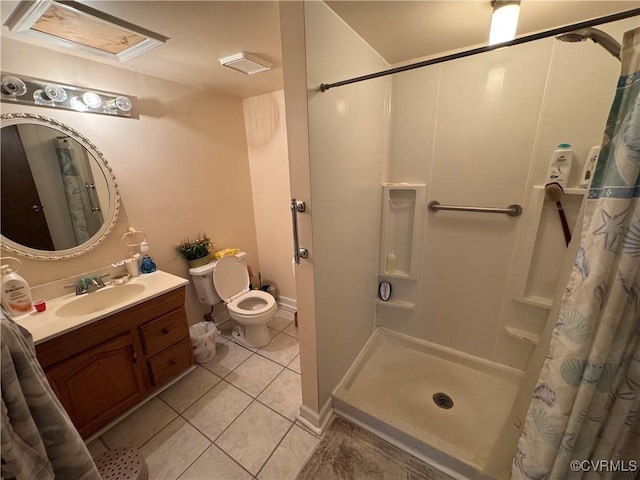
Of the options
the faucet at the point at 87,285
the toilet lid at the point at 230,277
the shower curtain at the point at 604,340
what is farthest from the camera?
the toilet lid at the point at 230,277

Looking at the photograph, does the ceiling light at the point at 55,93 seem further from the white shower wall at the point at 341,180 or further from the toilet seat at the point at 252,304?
the toilet seat at the point at 252,304

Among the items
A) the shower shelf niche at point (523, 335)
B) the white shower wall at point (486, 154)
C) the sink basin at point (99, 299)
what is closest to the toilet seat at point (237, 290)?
the sink basin at point (99, 299)

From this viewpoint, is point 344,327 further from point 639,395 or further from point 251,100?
point 251,100

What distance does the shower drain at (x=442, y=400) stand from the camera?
1.62 metres

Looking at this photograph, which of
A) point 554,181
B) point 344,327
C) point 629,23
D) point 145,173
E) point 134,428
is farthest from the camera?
point 145,173

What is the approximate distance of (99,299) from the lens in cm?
163

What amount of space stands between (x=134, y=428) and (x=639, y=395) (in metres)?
2.35

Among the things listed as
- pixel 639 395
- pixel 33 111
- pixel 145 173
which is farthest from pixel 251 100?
pixel 639 395

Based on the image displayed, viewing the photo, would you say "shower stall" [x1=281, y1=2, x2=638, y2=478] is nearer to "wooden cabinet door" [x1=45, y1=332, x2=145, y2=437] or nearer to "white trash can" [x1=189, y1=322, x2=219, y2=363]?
"white trash can" [x1=189, y1=322, x2=219, y2=363]

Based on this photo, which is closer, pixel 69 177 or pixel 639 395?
pixel 639 395

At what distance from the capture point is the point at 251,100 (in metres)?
2.40

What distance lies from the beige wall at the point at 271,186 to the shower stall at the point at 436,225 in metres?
0.98

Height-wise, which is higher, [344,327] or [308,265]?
[308,265]

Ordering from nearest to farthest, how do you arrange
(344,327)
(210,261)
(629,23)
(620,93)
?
(620,93), (629,23), (344,327), (210,261)
